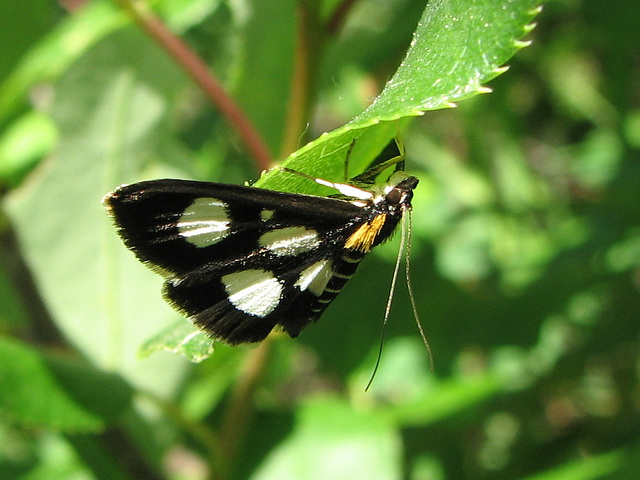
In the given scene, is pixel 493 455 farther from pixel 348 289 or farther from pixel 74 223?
pixel 74 223

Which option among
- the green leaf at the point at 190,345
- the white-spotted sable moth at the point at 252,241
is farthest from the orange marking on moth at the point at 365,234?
the green leaf at the point at 190,345

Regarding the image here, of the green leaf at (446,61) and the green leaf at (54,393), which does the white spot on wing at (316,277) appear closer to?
the green leaf at (446,61)

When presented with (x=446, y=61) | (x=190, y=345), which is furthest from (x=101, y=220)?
(x=446, y=61)

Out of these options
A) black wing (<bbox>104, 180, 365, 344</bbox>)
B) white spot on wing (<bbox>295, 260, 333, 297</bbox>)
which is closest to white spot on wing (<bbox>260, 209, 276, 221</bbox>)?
black wing (<bbox>104, 180, 365, 344</bbox>)

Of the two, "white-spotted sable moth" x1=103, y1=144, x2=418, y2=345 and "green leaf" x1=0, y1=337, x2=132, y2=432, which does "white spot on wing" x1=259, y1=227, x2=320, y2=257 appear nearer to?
"white-spotted sable moth" x1=103, y1=144, x2=418, y2=345

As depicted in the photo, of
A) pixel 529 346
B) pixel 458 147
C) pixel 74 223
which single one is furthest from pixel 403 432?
pixel 458 147
